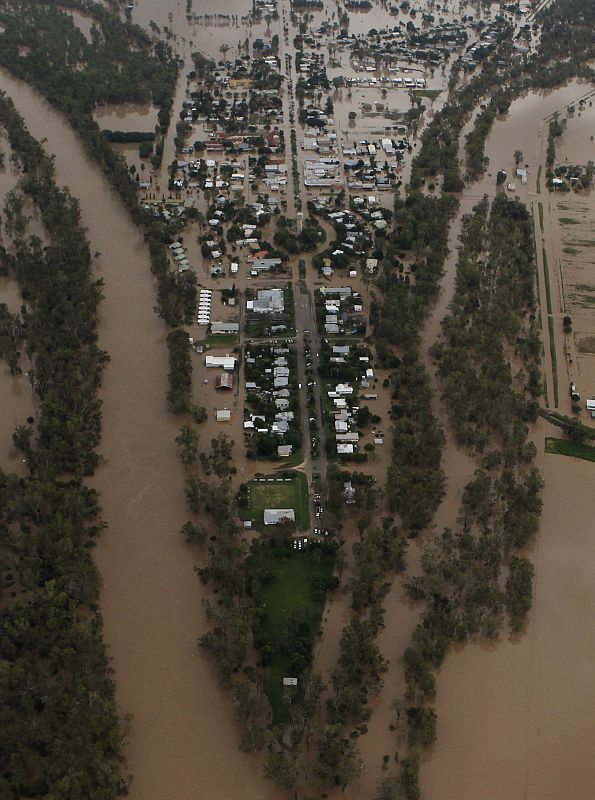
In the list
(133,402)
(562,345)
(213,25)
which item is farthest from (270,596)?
(213,25)

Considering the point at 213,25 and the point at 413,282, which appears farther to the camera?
the point at 213,25

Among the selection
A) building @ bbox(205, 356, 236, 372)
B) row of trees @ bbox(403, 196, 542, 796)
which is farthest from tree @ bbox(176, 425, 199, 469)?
row of trees @ bbox(403, 196, 542, 796)

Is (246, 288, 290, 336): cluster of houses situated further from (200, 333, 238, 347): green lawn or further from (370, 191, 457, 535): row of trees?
(370, 191, 457, 535): row of trees

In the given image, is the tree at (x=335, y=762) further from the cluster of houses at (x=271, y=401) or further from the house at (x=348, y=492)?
the cluster of houses at (x=271, y=401)

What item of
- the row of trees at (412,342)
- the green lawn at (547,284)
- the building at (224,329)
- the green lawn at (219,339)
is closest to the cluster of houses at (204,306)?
the building at (224,329)

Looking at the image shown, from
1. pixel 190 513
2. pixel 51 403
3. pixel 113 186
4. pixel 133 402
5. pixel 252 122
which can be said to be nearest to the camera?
pixel 190 513

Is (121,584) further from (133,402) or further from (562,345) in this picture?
(562,345)
